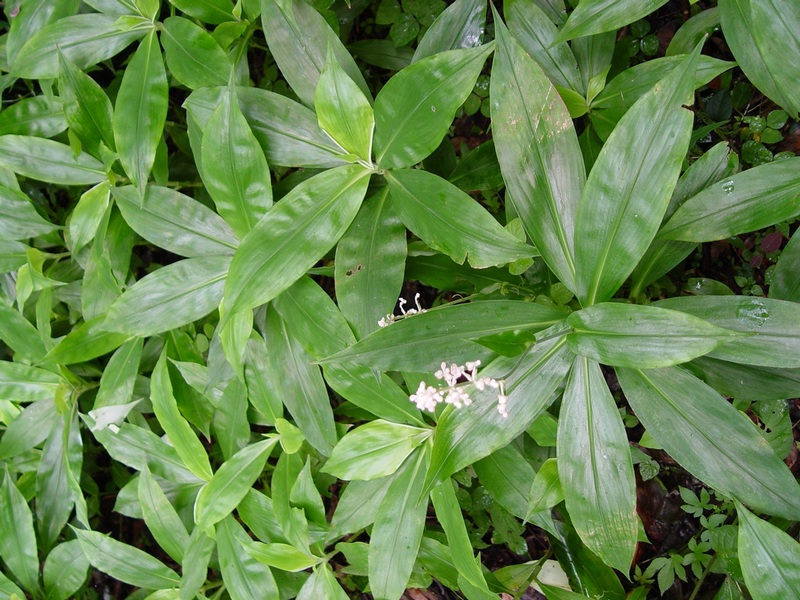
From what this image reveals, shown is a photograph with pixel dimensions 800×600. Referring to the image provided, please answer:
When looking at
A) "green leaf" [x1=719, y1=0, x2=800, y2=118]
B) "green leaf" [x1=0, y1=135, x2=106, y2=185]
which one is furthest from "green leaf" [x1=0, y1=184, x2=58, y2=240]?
"green leaf" [x1=719, y1=0, x2=800, y2=118]

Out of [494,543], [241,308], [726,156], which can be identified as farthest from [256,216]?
[494,543]

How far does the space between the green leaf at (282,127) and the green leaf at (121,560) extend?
1.27 meters

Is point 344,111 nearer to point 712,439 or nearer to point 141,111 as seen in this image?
point 141,111

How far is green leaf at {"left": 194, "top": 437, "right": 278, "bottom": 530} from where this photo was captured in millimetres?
1518

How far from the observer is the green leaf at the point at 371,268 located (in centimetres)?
119

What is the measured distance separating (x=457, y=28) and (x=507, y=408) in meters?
0.83

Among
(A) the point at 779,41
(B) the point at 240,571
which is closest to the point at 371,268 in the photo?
(A) the point at 779,41

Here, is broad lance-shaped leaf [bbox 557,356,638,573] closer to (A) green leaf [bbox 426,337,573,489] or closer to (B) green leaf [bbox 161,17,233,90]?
(A) green leaf [bbox 426,337,573,489]

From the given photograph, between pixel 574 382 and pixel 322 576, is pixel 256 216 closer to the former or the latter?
pixel 574 382

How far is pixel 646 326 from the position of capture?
864 millimetres

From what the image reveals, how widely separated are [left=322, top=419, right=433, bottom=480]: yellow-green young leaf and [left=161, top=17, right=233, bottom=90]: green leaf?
2.96 feet

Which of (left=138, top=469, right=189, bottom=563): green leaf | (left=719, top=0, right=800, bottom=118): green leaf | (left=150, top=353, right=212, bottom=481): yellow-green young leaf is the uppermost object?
(left=719, top=0, right=800, bottom=118): green leaf

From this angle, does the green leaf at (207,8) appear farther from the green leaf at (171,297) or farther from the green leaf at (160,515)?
the green leaf at (160,515)

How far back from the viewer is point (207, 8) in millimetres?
1382
